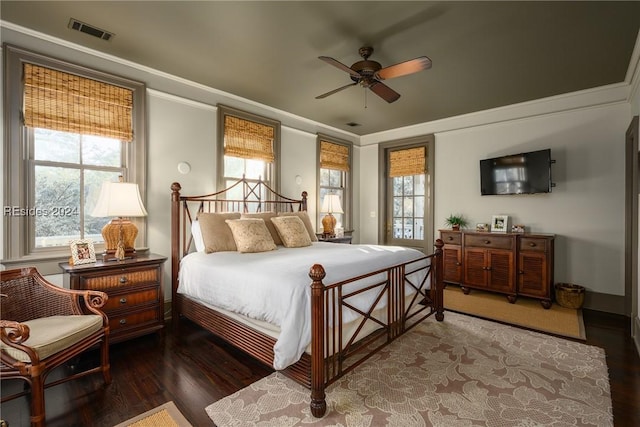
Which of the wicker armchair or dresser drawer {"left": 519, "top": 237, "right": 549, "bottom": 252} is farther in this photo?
dresser drawer {"left": 519, "top": 237, "right": 549, "bottom": 252}

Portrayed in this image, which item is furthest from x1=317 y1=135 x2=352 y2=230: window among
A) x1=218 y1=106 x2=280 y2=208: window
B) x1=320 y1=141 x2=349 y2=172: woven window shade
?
x1=218 y1=106 x2=280 y2=208: window

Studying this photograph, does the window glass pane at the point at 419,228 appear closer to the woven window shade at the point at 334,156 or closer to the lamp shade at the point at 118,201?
the woven window shade at the point at 334,156

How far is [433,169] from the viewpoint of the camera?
5.29 metres

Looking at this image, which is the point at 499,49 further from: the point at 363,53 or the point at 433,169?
the point at 433,169

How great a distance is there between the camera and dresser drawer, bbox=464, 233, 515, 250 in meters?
4.16

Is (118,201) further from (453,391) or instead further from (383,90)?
(453,391)

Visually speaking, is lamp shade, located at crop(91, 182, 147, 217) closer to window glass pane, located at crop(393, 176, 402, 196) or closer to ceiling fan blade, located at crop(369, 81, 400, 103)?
ceiling fan blade, located at crop(369, 81, 400, 103)

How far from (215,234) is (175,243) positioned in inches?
20.6

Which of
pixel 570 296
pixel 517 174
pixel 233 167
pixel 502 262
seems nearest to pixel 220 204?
pixel 233 167

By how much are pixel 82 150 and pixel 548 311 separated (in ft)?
18.3

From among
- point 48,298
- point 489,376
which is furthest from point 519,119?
point 48,298

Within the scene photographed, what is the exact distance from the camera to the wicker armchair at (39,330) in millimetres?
1732

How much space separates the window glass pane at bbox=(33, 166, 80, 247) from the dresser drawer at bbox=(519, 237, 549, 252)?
522 centimetres

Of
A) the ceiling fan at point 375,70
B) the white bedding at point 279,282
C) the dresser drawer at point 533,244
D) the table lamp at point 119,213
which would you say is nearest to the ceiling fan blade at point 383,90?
the ceiling fan at point 375,70
